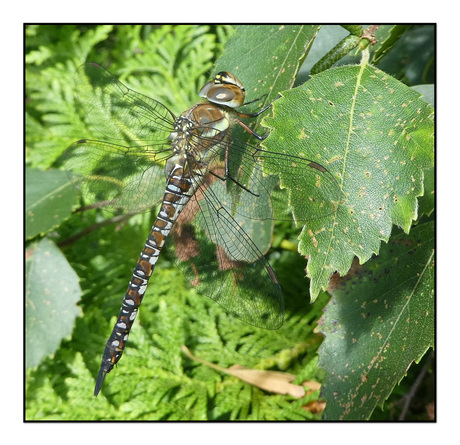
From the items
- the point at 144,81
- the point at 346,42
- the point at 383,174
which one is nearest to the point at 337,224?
the point at 383,174

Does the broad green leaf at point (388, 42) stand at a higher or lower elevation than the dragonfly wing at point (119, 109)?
higher

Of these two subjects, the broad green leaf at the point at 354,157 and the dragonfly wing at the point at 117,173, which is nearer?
the broad green leaf at the point at 354,157

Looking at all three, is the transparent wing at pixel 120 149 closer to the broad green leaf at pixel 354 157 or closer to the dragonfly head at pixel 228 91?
the dragonfly head at pixel 228 91

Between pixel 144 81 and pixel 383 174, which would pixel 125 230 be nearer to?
pixel 144 81

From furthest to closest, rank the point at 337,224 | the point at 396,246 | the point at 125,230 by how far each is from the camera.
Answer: the point at 125,230 < the point at 396,246 < the point at 337,224

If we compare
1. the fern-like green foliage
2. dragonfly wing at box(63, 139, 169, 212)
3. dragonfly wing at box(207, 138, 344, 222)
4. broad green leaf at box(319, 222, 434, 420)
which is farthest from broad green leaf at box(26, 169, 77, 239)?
broad green leaf at box(319, 222, 434, 420)

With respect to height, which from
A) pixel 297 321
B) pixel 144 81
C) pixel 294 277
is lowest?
pixel 297 321

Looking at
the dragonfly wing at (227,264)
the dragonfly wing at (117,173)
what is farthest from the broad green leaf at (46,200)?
the dragonfly wing at (227,264)

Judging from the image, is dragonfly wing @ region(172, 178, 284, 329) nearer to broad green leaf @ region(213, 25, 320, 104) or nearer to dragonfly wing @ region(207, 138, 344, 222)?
dragonfly wing @ region(207, 138, 344, 222)
